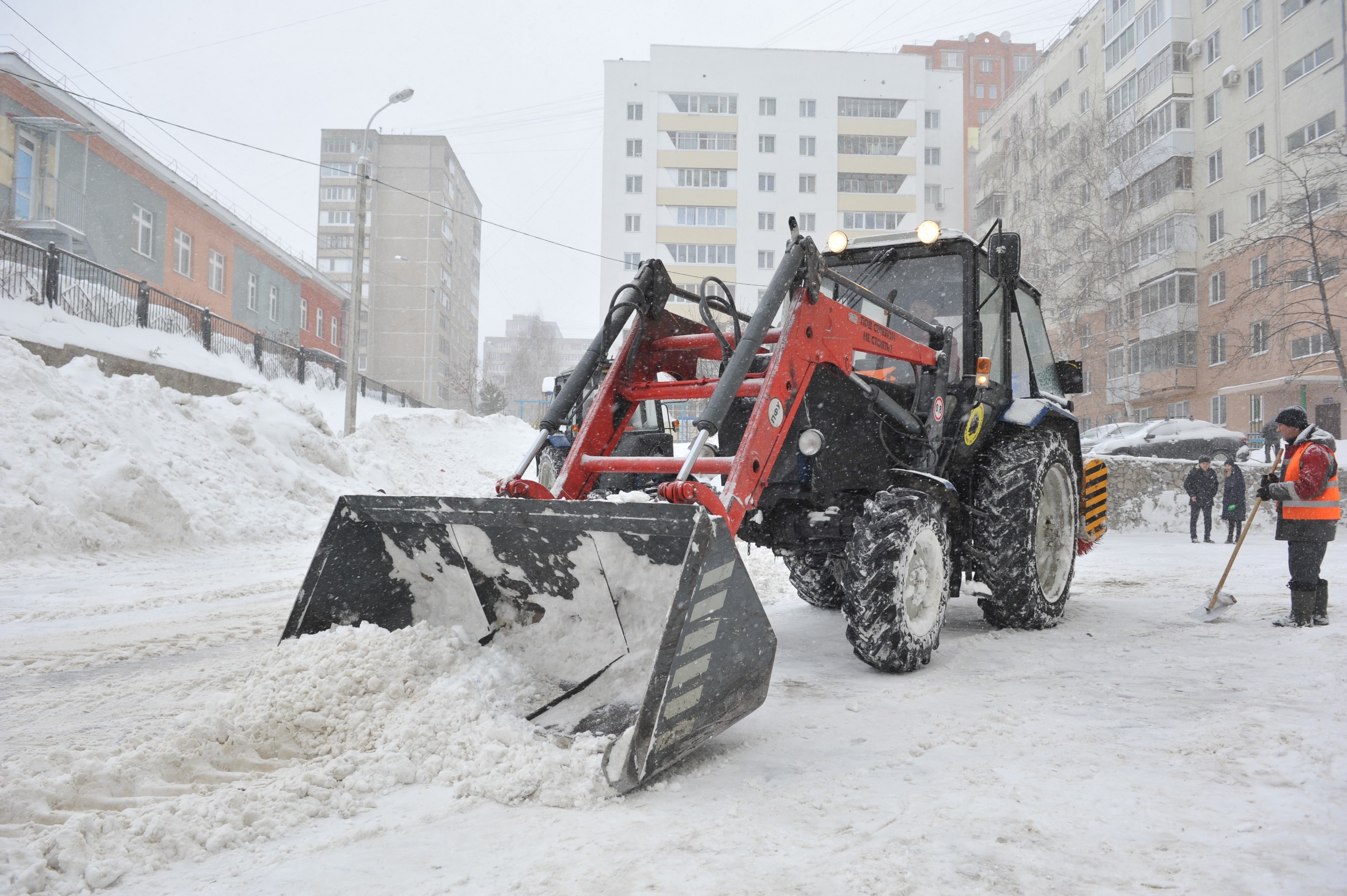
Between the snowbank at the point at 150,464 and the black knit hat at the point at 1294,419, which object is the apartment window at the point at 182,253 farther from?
the black knit hat at the point at 1294,419

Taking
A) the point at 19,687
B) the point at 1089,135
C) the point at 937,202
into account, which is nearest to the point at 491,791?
the point at 19,687

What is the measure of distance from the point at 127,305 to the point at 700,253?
35331mm

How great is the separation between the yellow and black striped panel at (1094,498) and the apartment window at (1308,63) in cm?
2837

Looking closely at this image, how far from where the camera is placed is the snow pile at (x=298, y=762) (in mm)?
2258

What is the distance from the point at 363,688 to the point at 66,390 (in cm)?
788

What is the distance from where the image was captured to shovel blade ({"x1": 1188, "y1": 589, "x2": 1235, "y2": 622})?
607 centimetres

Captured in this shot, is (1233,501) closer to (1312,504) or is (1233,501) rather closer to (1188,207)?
(1312,504)

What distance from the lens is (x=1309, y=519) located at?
578cm

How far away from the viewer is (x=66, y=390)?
8961 millimetres

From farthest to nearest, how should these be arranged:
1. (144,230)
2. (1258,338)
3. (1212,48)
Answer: (1212,48) → (1258,338) → (144,230)

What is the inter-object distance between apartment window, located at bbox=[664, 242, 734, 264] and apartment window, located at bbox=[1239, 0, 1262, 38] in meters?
24.5

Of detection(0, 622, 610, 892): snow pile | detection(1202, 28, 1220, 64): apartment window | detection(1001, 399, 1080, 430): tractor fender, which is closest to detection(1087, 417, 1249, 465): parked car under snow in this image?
detection(1001, 399, 1080, 430): tractor fender

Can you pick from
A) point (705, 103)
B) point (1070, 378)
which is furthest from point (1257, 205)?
point (1070, 378)

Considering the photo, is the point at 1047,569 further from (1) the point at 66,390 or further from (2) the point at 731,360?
(1) the point at 66,390
